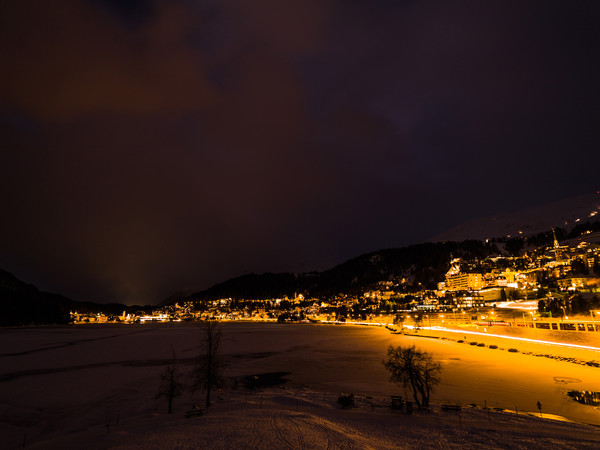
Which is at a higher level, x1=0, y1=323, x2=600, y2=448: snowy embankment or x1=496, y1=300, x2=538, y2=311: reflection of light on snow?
x1=496, y1=300, x2=538, y2=311: reflection of light on snow

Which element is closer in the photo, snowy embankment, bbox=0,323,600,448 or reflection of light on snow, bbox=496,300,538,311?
snowy embankment, bbox=0,323,600,448

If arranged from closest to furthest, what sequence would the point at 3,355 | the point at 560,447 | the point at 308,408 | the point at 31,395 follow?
the point at 560,447, the point at 308,408, the point at 31,395, the point at 3,355

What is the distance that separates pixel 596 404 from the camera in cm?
2517

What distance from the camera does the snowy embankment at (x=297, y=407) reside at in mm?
17156

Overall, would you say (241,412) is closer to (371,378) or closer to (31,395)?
(371,378)

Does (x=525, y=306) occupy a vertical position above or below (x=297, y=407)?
above

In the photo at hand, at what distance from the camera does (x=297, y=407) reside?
23344 millimetres

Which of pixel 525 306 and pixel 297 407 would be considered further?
pixel 525 306

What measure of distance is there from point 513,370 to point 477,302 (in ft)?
445

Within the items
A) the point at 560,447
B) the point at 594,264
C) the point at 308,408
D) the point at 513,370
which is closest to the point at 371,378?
the point at 308,408

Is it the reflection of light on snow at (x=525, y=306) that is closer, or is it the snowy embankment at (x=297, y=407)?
the snowy embankment at (x=297, y=407)

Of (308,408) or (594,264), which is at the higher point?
(594,264)

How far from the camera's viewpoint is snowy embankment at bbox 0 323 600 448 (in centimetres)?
1716

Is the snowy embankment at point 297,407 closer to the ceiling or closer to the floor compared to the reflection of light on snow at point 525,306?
closer to the floor
